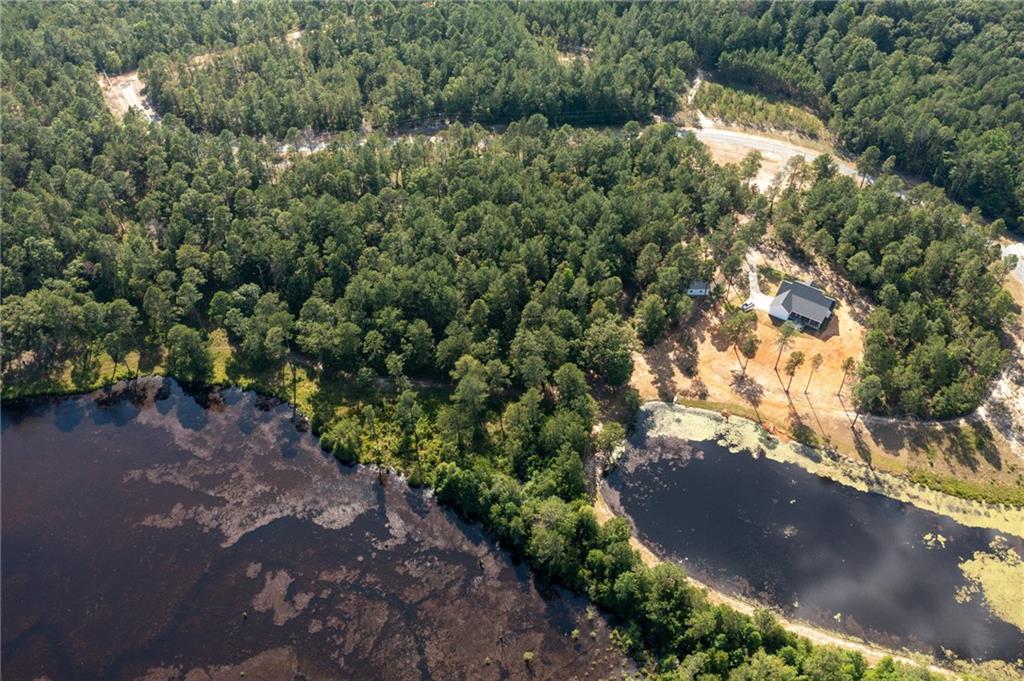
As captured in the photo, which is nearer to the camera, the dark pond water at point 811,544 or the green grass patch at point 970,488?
the dark pond water at point 811,544

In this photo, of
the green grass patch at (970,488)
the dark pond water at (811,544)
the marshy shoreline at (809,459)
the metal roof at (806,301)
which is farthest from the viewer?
the metal roof at (806,301)

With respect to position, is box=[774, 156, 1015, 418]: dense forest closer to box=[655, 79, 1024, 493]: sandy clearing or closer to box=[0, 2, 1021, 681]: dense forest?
box=[0, 2, 1021, 681]: dense forest

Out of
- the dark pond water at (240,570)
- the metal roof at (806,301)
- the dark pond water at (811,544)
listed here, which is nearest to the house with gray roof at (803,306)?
the metal roof at (806,301)

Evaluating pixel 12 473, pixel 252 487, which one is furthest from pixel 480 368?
pixel 12 473

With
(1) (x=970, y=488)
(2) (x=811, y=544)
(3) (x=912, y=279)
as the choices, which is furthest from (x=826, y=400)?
(3) (x=912, y=279)

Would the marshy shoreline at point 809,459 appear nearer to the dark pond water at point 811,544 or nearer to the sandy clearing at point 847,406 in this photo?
the dark pond water at point 811,544

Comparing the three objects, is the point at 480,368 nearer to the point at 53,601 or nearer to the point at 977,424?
the point at 53,601

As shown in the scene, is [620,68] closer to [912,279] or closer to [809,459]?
[912,279]
